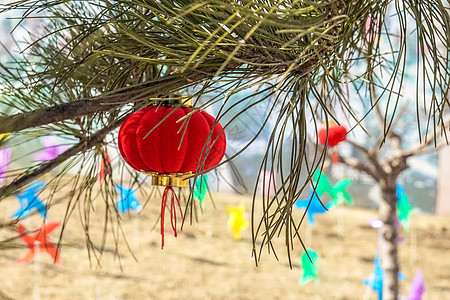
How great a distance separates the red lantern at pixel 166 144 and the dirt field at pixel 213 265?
5.15ft

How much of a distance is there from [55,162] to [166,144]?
3.8 inches

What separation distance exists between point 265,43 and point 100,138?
18 centimetres

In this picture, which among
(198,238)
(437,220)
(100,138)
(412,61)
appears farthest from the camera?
(412,61)

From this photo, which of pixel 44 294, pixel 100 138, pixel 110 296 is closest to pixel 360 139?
pixel 110 296

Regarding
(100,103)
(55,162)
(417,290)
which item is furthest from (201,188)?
(417,290)

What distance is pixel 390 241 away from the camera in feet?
4.54

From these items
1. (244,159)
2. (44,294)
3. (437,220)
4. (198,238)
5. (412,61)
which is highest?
(412,61)

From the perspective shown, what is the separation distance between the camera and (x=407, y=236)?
233 cm

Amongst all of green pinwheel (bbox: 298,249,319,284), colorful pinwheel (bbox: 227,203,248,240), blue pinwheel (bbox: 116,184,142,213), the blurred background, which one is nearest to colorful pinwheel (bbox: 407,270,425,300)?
the blurred background

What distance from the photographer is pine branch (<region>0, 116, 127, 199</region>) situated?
14.4 inches

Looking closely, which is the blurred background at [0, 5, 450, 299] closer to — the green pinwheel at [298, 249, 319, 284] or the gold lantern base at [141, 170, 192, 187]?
the green pinwheel at [298, 249, 319, 284]

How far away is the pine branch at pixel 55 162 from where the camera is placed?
1.20ft

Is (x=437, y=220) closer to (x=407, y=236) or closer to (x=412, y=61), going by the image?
(x=407, y=236)

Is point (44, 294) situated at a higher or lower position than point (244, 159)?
lower
